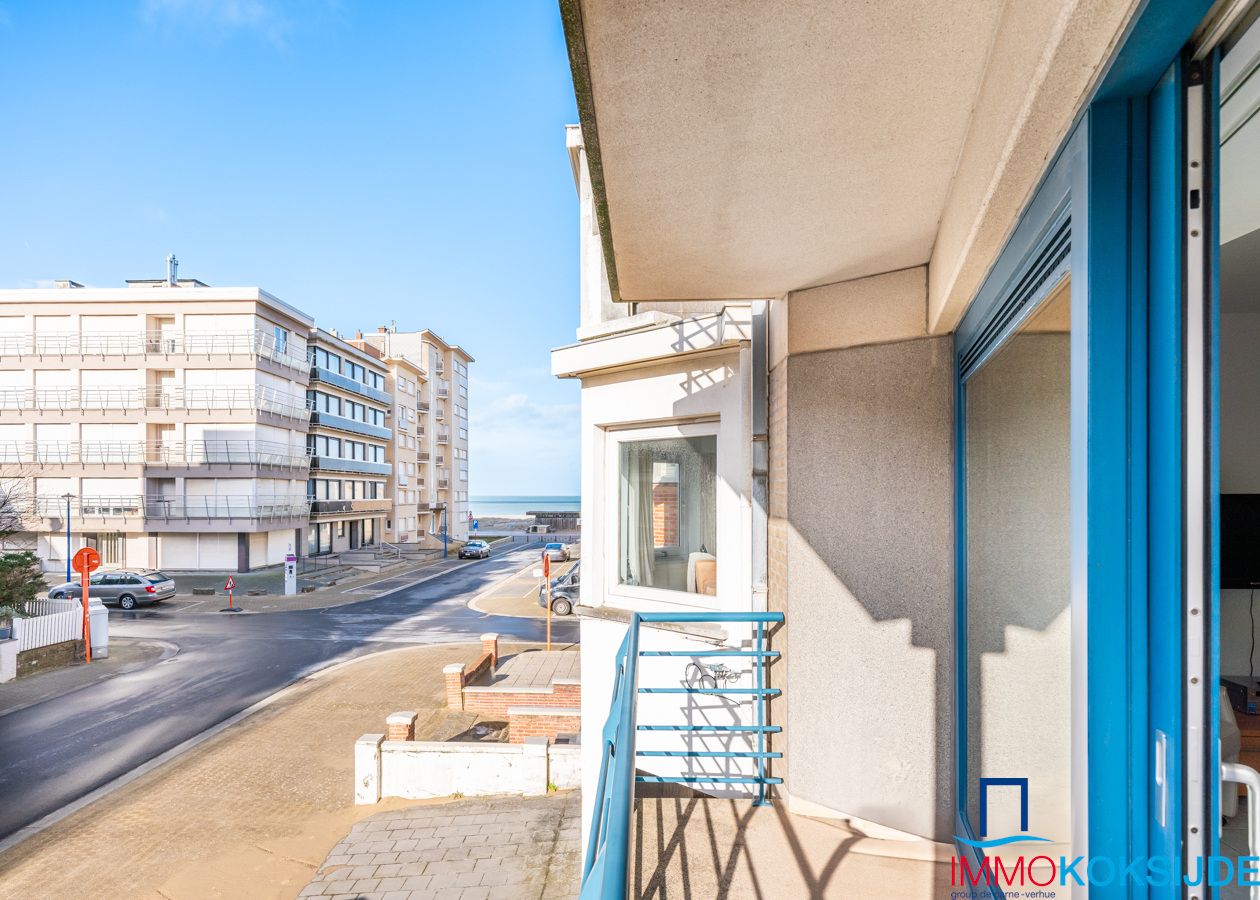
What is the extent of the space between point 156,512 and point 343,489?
1013 centimetres

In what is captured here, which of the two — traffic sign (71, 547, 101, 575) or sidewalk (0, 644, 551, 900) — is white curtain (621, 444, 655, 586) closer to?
sidewalk (0, 644, 551, 900)

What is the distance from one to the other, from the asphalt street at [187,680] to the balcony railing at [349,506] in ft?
40.4

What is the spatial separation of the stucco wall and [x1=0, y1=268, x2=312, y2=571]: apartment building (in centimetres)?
3176

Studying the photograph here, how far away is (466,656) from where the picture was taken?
1510cm

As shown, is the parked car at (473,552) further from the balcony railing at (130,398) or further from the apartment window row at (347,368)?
the balcony railing at (130,398)

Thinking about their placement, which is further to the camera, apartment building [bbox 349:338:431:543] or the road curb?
apartment building [bbox 349:338:431:543]

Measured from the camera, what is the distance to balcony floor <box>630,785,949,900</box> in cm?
277

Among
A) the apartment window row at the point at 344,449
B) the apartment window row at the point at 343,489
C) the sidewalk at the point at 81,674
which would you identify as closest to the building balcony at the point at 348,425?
the apartment window row at the point at 344,449

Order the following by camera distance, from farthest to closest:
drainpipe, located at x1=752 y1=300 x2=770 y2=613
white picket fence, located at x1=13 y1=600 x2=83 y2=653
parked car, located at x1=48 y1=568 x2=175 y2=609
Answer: parked car, located at x1=48 y1=568 x2=175 y2=609 < white picket fence, located at x1=13 y1=600 x2=83 y2=653 < drainpipe, located at x1=752 y1=300 x2=770 y2=613

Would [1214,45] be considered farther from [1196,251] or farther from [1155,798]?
[1155,798]

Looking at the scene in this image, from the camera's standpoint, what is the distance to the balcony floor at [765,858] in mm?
2766

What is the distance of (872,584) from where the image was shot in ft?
11.0

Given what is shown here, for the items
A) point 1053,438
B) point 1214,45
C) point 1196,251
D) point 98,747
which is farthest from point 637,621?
point 98,747

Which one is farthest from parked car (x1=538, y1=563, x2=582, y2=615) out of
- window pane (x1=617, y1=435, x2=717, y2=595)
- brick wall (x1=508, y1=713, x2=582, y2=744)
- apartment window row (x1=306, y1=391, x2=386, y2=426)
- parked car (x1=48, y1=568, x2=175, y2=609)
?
apartment window row (x1=306, y1=391, x2=386, y2=426)
